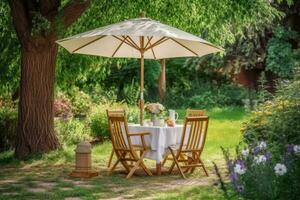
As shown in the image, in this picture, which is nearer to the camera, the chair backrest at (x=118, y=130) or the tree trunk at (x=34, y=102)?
the chair backrest at (x=118, y=130)

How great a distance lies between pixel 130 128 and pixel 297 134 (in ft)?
11.0

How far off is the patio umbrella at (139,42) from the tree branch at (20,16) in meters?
1.16

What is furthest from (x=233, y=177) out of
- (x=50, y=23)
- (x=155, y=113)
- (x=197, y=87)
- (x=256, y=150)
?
(x=197, y=87)

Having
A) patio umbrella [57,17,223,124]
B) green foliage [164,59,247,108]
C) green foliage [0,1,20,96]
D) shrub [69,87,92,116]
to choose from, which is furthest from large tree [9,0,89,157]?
green foliage [164,59,247,108]

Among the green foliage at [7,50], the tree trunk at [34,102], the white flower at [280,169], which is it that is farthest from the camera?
the green foliage at [7,50]

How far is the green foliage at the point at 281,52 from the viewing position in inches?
930

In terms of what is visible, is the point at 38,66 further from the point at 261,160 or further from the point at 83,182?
the point at 261,160

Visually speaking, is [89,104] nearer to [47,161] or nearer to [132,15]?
[132,15]

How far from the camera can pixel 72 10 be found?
38.2 ft

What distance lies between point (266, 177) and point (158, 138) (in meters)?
4.46

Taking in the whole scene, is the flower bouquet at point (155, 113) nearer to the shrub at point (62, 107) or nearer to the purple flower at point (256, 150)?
the purple flower at point (256, 150)

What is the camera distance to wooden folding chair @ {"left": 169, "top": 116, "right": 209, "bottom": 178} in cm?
981

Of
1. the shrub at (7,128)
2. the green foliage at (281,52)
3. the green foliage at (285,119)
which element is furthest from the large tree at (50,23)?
the green foliage at (281,52)

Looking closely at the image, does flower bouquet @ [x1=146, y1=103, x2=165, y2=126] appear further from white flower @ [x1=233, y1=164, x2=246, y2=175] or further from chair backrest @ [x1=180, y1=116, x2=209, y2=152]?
white flower @ [x1=233, y1=164, x2=246, y2=175]
